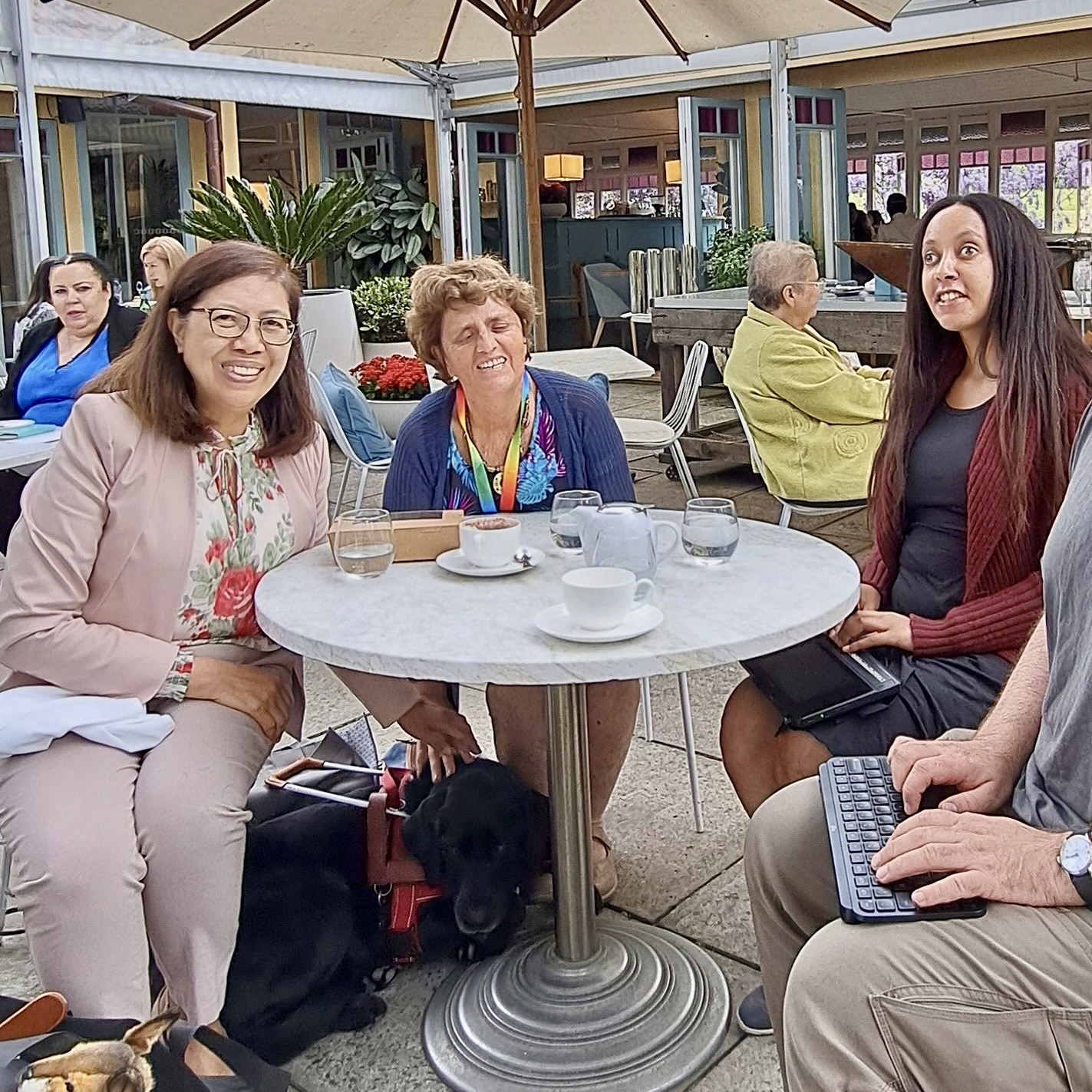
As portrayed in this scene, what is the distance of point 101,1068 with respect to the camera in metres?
1.35

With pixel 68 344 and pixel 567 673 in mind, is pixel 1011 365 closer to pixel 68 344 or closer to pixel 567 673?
pixel 567 673

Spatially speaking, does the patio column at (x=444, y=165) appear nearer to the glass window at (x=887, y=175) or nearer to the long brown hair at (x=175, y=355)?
the long brown hair at (x=175, y=355)

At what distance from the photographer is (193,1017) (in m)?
1.82

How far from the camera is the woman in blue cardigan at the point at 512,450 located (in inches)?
98.0

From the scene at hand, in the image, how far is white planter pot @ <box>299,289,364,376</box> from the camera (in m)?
8.00

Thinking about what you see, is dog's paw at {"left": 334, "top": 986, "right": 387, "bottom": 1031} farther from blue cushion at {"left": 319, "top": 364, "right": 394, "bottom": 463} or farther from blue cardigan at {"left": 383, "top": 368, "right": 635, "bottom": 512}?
blue cushion at {"left": 319, "top": 364, "right": 394, "bottom": 463}

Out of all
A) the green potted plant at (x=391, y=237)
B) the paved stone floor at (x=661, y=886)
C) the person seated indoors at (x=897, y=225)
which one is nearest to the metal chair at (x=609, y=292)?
the green potted plant at (x=391, y=237)

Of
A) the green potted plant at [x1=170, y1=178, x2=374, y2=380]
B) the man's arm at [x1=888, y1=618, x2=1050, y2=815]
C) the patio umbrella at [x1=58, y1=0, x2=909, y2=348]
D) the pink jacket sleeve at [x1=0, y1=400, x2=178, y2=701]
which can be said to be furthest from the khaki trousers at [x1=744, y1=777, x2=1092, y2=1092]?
the green potted plant at [x1=170, y1=178, x2=374, y2=380]

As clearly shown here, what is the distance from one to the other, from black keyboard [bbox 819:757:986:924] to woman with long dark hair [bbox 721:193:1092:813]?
1.48 ft

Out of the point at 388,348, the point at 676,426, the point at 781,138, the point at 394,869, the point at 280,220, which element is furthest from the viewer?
the point at 781,138

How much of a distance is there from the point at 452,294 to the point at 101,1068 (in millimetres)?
1564

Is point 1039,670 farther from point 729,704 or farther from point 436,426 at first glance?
point 436,426

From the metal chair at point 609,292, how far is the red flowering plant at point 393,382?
22.1 ft

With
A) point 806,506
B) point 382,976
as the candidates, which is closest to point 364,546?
point 382,976
